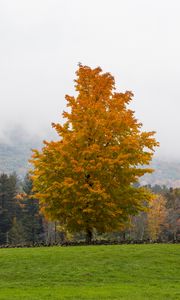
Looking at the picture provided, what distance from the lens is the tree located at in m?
27.4

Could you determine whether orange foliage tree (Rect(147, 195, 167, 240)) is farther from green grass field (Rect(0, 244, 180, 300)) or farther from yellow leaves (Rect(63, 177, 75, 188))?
green grass field (Rect(0, 244, 180, 300))

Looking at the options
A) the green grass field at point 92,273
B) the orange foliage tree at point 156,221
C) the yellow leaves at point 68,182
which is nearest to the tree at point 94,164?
the yellow leaves at point 68,182

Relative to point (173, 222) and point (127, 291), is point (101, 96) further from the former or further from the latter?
point (173, 222)

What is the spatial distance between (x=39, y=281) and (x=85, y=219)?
391 inches

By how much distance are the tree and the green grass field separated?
13.3 ft

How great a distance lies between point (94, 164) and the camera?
2762 centimetres

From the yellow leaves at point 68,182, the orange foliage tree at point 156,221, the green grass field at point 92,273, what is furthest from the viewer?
the orange foliage tree at point 156,221

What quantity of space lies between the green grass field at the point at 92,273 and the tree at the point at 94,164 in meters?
4.06

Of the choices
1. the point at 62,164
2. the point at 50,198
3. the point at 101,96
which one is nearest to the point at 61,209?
the point at 50,198

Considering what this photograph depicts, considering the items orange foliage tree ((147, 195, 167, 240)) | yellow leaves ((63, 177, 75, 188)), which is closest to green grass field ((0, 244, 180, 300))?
yellow leaves ((63, 177, 75, 188))

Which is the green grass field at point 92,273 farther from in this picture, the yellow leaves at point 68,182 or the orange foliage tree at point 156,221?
the orange foliage tree at point 156,221

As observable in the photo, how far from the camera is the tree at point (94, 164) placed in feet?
90.0

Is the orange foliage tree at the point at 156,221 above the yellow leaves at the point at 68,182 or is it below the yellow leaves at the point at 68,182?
above

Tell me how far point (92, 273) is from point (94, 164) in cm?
933
